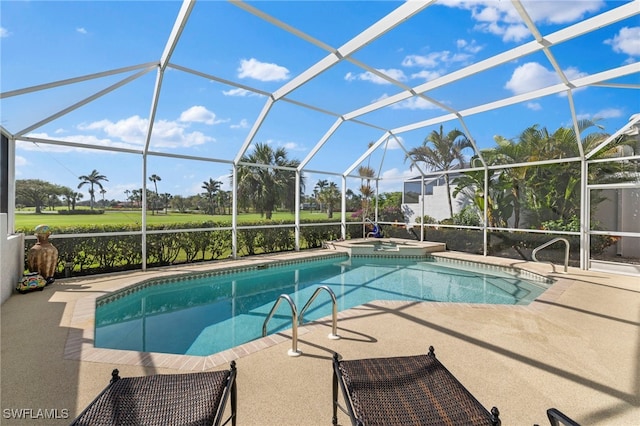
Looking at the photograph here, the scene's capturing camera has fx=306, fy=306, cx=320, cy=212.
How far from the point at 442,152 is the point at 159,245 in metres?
12.5

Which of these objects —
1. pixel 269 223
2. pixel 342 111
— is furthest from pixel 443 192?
pixel 269 223

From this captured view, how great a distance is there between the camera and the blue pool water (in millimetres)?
5344

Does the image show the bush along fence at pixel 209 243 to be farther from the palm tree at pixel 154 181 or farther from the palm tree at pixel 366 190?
the palm tree at pixel 366 190

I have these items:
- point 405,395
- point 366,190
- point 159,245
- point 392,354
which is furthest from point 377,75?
point 366,190

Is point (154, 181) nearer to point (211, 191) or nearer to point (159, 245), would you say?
point (159, 245)

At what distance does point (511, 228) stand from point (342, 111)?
758 centimetres

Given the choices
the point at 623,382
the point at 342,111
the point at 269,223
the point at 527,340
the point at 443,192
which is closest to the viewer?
the point at 623,382

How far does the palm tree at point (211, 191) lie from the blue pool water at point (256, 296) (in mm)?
3399


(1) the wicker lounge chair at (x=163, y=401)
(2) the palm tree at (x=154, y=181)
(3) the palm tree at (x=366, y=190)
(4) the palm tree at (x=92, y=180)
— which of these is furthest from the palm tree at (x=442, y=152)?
(1) the wicker lounge chair at (x=163, y=401)

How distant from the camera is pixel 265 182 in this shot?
1321 centimetres

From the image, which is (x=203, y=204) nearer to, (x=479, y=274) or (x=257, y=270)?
(x=257, y=270)

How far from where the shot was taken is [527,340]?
169 inches

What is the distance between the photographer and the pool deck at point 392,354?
112 inches

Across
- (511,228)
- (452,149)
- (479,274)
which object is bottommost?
(479,274)
